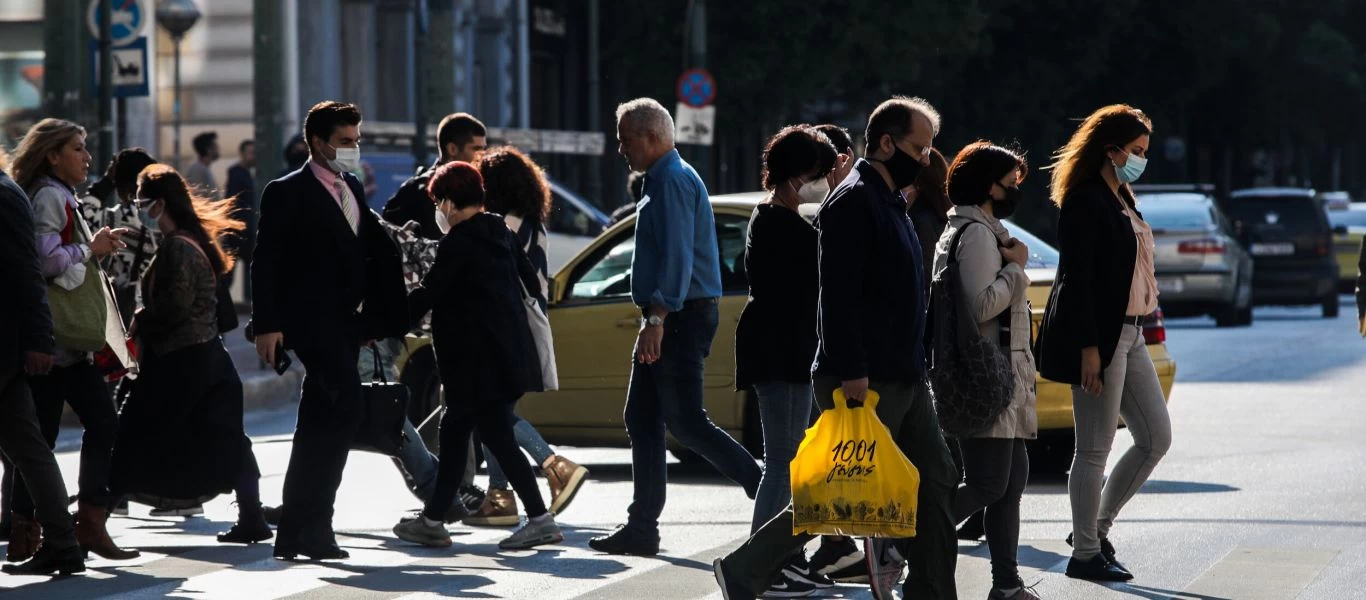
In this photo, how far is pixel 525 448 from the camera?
1010 cm

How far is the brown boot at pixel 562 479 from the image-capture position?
958cm

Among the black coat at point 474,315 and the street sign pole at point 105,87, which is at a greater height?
the street sign pole at point 105,87

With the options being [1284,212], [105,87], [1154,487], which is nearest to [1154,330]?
[1154,487]

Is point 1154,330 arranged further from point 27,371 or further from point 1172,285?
point 1172,285

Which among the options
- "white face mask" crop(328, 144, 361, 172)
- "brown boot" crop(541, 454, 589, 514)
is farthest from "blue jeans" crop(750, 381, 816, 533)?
"white face mask" crop(328, 144, 361, 172)

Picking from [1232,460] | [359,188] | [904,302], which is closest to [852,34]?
[1232,460]

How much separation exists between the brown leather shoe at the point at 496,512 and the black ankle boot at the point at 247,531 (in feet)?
3.01

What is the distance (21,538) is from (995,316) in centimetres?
368

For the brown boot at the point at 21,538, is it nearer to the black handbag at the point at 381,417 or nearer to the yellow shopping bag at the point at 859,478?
the black handbag at the point at 381,417

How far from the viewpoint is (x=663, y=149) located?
29.0 feet

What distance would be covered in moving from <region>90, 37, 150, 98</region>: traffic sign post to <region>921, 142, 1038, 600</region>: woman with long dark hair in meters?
11.6

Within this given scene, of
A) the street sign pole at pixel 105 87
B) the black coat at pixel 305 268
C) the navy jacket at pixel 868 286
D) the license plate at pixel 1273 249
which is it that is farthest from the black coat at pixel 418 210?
the license plate at pixel 1273 249

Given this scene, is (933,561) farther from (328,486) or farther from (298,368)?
(298,368)

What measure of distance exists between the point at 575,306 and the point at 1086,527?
4.06 metres
